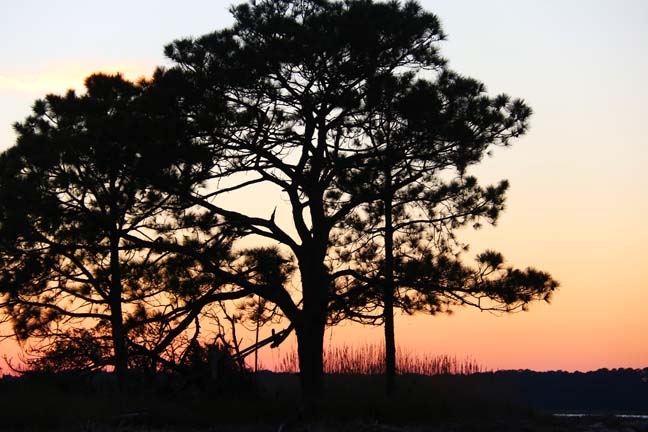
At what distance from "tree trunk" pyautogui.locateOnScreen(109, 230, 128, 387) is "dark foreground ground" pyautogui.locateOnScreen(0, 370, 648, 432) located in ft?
1.27

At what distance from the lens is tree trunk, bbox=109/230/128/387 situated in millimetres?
19047

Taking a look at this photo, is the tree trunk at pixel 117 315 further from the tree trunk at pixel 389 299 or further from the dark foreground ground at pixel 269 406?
the tree trunk at pixel 389 299

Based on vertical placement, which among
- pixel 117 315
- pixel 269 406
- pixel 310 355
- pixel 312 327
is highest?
pixel 117 315

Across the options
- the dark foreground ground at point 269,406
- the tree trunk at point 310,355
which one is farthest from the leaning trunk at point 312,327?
the dark foreground ground at point 269,406

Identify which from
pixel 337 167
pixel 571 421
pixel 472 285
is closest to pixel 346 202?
pixel 337 167

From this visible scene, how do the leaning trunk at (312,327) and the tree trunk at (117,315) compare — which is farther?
the tree trunk at (117,315)

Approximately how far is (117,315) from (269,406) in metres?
3.86

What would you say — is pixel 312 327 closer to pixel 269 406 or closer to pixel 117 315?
pixel 269 406

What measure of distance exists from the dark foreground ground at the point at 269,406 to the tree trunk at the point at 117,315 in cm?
39

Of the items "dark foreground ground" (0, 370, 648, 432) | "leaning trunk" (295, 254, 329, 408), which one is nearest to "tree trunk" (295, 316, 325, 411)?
"leaning trunk" (295, 254, 329, 408)

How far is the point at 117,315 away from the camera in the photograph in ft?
65.6

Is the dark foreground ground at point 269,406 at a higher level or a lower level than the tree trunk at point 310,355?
lower

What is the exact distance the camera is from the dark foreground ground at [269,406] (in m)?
16.3

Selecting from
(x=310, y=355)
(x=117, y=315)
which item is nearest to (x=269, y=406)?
(x=310, y=355)
